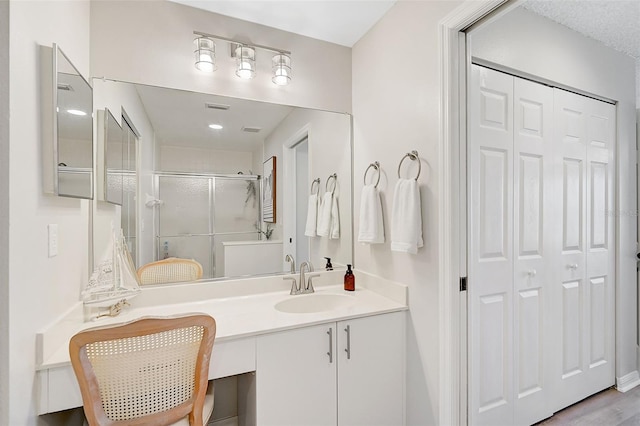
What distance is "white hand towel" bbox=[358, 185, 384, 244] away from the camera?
181cm

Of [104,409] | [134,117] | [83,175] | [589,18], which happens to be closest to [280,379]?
[104,409]

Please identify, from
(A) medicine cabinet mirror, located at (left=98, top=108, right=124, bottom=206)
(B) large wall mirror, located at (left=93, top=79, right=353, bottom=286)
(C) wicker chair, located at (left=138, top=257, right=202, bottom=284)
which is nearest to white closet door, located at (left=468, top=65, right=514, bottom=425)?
(B) large wall mirror, located at (left=93, top=79, right=353, bottom=286)

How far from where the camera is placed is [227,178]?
6.22 ft

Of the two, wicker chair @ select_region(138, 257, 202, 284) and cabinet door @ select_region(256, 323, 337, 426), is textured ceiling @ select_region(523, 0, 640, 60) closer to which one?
cabinet door @ select_region(256, 323, 337, 426)

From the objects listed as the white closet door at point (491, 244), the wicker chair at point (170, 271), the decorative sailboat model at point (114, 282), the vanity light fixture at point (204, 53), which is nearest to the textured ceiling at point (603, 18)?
the white closet door at point (491, 244)

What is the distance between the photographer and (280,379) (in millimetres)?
1370

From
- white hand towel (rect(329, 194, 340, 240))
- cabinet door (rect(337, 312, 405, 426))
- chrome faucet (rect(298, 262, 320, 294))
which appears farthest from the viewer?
white hand towel (rect(329, 194, 340, 240))

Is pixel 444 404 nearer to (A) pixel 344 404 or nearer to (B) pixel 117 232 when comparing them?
(A) pixel 344 404

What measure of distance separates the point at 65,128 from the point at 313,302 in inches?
58.7

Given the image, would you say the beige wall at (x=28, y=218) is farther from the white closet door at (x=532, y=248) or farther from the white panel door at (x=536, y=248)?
the white closet door at (x=532, y=248)

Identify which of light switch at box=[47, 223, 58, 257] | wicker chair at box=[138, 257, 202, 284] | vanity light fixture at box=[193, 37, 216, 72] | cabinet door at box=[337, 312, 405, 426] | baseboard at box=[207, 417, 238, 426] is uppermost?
vanity light fixture at box=[193, 37, 216, 72]

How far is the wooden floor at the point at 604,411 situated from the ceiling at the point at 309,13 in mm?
2666

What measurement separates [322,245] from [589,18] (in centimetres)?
210

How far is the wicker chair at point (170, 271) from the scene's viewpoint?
1.70 metres
